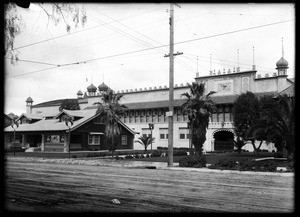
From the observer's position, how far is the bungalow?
49281 mm

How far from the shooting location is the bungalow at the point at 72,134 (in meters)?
49.3

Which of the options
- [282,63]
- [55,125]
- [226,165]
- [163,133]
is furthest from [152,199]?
[163,133]

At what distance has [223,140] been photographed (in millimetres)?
59000

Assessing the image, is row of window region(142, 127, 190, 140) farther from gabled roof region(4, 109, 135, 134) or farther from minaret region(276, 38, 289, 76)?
minaret region(276, 38, 289, 76)

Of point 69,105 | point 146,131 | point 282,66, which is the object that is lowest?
point 146,131

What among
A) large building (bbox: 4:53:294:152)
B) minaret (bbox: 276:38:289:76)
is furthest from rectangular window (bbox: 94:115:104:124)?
minaret (bbox: 276:38:289:76)

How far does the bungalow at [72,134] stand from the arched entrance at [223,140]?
1425 centimetres

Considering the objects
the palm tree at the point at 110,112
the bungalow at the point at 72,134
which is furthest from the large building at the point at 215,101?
the palm tree at the point at 110,112

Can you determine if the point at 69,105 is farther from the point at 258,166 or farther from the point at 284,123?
the point at 258,166

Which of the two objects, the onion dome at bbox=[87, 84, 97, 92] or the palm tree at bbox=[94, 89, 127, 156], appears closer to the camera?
the palm tree at bbox=[94, 89, 127, 156]

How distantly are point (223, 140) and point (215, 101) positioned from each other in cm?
695

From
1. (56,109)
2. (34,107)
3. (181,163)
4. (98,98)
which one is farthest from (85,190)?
(34,107)

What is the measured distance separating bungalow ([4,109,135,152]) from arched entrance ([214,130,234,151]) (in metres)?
14.2
